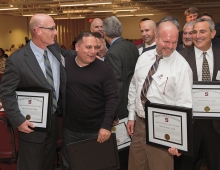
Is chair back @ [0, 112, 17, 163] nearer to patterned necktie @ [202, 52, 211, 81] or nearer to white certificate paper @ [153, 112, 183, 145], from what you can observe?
white certificate paper @ [153, 112, 183, 145]

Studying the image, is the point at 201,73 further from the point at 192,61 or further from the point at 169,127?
the point at 169,127

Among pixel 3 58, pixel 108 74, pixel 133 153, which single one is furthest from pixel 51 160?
pixel 3 58

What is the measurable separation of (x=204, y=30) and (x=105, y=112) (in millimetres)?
1183

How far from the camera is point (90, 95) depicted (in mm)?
2318

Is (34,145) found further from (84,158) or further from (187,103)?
(187,103)

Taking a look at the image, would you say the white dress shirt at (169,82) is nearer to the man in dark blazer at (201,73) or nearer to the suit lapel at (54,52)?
the man in dark blazer at (201,73)

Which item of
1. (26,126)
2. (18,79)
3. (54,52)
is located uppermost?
(54,52)

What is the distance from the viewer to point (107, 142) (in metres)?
2.38

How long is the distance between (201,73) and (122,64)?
745mm

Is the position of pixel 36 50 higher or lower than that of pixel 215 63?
higher

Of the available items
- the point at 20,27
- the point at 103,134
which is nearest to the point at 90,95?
the point at 103,134

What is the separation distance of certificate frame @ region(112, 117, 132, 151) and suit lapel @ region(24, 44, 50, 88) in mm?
861

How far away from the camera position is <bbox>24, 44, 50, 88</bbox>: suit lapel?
2133 millimetres

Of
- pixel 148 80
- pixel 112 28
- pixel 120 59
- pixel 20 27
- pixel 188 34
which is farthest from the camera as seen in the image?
pixel 20 27
